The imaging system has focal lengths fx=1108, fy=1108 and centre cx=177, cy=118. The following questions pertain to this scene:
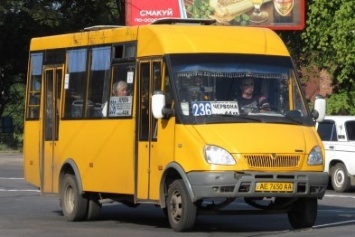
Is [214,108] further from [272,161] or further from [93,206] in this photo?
[93,206]

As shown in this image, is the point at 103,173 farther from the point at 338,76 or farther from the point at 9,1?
the point at 9,1

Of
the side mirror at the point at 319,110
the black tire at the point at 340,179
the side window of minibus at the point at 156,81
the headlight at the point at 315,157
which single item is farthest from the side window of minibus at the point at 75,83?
the black tire at the point at 340,179

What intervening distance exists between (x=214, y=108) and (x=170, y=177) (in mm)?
1095

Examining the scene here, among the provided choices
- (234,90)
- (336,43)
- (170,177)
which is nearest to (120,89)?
(170,177)

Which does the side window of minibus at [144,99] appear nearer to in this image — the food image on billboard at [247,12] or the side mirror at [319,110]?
the side mirror at [319,110]

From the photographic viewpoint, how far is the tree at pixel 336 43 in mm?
31578

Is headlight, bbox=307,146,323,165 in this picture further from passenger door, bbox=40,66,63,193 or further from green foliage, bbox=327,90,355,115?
green foliage, bbox=327,90,355,115

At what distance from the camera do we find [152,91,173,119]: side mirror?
14.4 metres

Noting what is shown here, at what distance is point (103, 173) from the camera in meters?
16.2

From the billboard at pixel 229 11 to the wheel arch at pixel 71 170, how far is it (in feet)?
55.7

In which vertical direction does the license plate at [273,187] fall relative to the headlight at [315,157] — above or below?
below

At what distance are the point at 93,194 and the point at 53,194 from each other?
3.58 feet

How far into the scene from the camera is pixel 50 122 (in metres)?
17.8

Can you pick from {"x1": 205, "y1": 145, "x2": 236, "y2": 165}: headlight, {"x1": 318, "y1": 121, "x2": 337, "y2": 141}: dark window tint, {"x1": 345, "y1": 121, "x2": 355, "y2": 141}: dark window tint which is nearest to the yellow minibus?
{"x1": 205, "y1": 145, "x2": 236, "y2": 165}: headlight
